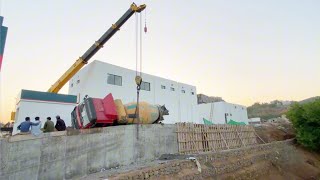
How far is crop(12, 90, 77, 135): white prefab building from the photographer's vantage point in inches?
656

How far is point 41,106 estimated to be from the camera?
57.3 ft

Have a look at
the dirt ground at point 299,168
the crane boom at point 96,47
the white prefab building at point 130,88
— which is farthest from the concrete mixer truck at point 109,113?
the dirt ground at point 299,168

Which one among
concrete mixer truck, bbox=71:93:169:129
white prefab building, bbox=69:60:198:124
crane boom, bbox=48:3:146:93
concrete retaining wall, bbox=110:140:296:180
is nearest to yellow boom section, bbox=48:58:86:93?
crane boom, bbox=48:3:146:93

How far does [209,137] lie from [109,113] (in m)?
8.12

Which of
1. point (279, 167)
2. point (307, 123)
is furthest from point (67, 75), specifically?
point (307, 123)

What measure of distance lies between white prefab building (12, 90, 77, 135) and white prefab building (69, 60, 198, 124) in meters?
1.82

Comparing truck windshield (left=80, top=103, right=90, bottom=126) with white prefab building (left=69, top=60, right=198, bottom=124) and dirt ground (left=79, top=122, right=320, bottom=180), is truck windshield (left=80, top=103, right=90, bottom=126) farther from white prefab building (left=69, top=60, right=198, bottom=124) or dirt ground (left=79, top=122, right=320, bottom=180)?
white prefab building (left=69, top=60, right=198, bottom=124)

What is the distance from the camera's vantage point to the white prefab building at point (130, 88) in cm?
2031

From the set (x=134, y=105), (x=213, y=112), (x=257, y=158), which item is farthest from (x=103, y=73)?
(x=213, y=112)

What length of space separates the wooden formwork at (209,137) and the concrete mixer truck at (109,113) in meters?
2.39

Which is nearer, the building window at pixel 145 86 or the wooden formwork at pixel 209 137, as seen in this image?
the wooden formwork at pixel 209 137

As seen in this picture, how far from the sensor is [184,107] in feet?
95.5

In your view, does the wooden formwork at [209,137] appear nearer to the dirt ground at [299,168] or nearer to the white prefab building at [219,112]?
the dirt ground at [299,168]

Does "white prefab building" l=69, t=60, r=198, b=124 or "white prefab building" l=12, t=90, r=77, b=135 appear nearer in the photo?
"white prefab building" l=12, t=90, r=77, b=135
